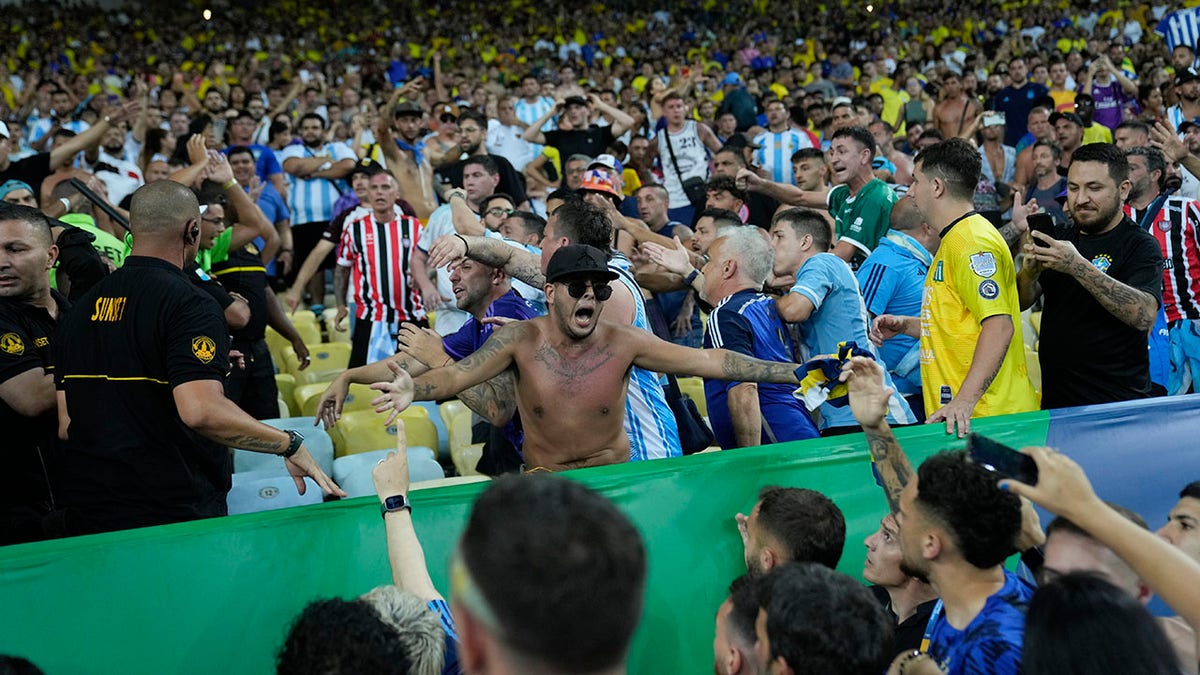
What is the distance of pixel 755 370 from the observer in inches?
160

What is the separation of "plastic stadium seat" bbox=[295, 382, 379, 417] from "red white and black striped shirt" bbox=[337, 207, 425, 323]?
3.54 ft

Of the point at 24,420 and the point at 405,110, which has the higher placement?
the point at 405,110

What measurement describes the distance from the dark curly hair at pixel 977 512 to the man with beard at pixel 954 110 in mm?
10555

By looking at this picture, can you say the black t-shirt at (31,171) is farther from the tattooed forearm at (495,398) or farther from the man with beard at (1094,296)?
the man with beard at (1094,296)

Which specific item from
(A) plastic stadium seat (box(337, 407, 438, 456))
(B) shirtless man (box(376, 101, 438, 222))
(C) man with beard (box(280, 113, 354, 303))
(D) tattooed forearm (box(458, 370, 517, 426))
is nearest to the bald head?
(D) tattooed forearm (box(458, 370, 517, 426))

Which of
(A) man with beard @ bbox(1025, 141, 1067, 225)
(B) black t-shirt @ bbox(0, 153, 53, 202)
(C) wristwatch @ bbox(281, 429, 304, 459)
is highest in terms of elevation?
(B) black t-shirt @ bbox(0, 153, 53, 202)

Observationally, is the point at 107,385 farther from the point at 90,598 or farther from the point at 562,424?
the point at 562,424

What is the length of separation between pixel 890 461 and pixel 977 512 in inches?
27.4

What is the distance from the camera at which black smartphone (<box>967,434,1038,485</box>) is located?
247cm

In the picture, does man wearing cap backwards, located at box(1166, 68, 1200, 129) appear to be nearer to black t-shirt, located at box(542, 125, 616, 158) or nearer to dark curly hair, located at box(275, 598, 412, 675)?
black t-shirt, located at box(542, 125, 616, 158)

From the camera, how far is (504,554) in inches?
61.8

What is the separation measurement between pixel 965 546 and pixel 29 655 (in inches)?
105

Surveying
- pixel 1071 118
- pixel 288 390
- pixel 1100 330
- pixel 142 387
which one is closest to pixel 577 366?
pixel 142 387

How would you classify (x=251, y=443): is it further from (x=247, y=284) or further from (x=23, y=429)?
(x=247, y=284)
